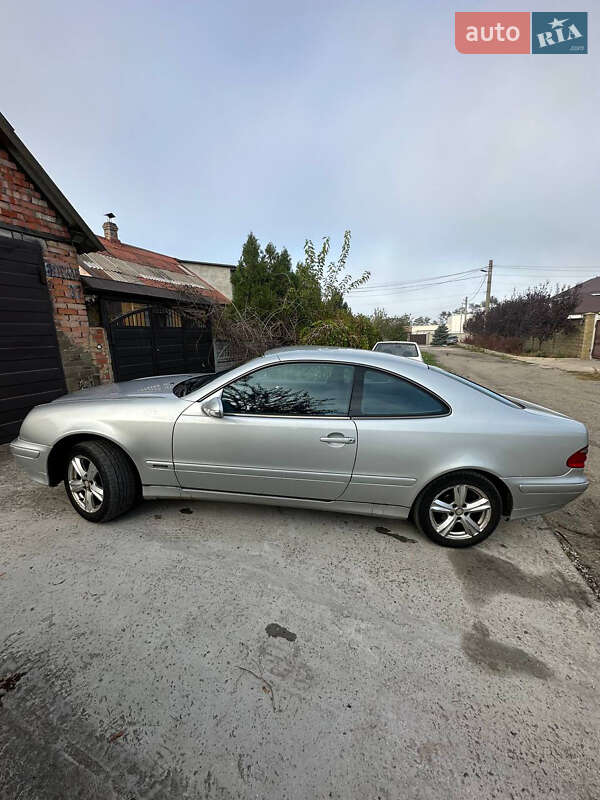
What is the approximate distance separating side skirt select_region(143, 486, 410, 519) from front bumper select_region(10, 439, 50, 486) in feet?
2.86

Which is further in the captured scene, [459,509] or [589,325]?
[589,325]

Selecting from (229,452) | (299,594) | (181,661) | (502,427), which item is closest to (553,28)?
(502,427)

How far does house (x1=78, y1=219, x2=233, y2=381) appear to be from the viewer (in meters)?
6.57

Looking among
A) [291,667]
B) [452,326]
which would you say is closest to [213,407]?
[291,667]

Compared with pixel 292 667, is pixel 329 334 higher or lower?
higher

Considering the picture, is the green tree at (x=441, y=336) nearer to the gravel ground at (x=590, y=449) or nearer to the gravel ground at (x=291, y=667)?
the gravel ground at (x=590, y=449)

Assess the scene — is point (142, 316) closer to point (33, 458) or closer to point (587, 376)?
point (33, 458)

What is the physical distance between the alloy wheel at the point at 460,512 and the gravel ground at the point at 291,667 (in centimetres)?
17

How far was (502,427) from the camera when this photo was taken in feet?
7.39

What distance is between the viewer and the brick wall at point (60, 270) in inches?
179

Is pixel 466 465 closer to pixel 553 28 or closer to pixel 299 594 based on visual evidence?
pixel 299 594

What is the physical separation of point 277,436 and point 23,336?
4.64 meters

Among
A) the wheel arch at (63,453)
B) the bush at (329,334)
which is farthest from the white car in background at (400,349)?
the wheel arch at (63,453)

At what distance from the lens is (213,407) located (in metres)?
2.38
